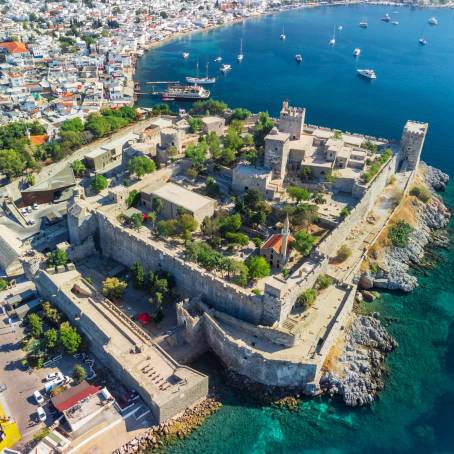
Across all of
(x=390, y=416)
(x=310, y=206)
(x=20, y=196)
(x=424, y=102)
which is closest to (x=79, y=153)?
(x=20, y=196)

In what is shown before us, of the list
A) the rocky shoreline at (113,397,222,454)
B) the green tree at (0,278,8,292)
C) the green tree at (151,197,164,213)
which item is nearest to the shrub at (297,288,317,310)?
the rocky shoreline at (113,397,222,454)

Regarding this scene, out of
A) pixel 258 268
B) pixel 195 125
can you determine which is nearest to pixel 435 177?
pixel 195 125

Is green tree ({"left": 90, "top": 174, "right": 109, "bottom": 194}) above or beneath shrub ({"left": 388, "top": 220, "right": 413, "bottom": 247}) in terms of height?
above

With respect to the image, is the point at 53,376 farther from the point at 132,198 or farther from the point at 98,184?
the point at 98,184

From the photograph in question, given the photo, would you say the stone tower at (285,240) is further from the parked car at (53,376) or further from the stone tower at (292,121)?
the parked car at (53,376)

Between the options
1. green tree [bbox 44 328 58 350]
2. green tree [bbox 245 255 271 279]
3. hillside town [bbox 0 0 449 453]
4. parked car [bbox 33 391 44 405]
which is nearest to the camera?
parked car [bbox 33 391 44 405]

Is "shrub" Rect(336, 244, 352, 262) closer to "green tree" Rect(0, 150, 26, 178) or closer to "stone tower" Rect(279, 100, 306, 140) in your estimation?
"stone tower" Rect(279, 100, 306, 140)

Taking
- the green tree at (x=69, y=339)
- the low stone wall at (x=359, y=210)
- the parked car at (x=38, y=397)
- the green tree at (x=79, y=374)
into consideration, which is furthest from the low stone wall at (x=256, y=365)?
the parked car at (x=38, y=397)
